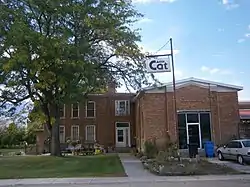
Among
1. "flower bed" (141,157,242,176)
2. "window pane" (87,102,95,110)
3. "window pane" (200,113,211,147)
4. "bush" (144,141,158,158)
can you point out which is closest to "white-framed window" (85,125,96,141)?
"window pane" (87,102,95,110)

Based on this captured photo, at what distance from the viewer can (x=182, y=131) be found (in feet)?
98.9

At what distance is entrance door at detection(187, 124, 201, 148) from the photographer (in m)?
30.0

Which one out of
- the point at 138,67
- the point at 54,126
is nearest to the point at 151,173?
the point at 138,67

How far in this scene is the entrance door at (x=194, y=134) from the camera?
3003cm

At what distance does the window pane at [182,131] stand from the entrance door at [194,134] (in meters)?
0.37

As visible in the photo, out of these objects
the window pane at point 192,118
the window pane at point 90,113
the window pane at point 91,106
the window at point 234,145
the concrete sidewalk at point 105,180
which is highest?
the window pane at point 91,106

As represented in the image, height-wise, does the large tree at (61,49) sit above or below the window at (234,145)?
above

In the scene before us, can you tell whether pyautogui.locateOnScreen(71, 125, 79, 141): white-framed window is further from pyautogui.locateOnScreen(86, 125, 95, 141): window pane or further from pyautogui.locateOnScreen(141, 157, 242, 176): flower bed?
pyautogui.locateOnScreen(141, 157, 242, 176): flower bed

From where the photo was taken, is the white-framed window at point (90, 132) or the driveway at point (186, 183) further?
the white-framed window at point (90, 132)

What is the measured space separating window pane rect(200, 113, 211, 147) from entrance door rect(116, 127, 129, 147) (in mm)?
16161

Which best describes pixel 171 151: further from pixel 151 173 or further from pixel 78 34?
pixel 78 34

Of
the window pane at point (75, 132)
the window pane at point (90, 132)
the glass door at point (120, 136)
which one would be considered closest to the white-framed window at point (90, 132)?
the window pane at point (90, 132)

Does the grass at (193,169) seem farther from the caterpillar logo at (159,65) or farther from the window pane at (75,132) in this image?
the window pane at (75,132)

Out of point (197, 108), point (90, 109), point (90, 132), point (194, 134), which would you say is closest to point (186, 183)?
point (194, 134)
